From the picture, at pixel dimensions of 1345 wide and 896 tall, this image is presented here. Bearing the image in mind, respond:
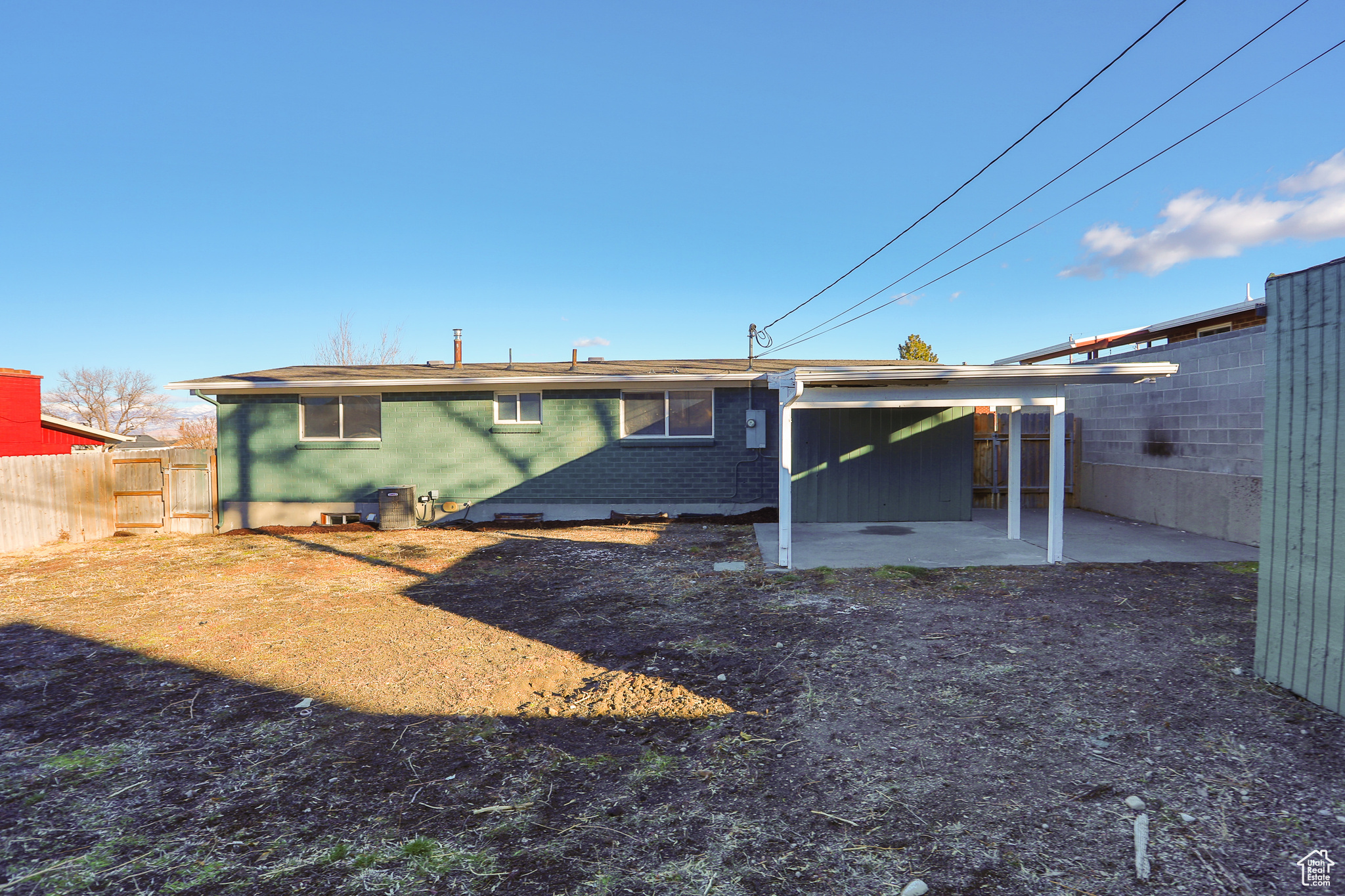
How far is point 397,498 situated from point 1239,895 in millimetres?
12116

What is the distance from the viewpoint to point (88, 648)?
552cm

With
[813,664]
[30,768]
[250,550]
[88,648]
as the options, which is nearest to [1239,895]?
[813,664]

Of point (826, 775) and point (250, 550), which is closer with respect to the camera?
point (826, 775)

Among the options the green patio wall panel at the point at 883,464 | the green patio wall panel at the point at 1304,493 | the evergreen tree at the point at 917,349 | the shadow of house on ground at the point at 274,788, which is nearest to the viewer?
the shadow of house on ground at the point at 274,788

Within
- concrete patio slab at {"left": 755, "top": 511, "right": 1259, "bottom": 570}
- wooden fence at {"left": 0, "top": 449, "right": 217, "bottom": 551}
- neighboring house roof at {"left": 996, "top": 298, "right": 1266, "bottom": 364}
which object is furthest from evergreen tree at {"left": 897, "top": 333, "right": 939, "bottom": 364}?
wooden fence at {"left": 0, "top": 449, "right": 217, "bottom": 551}

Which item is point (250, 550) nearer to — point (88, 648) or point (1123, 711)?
point (88, 648)

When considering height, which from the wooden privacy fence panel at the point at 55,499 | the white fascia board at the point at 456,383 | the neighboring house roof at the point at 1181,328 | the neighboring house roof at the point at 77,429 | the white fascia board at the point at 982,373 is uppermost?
the neighboring house roof at the point at 1181,328

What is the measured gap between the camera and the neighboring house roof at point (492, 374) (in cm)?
1188

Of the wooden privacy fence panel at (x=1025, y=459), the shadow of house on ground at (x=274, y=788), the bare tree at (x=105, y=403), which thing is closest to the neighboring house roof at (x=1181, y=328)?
the wooden privacy fence panel at (x=1025, y=459)

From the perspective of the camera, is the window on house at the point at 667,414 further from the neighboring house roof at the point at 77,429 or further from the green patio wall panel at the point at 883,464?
the neighboring house roof at the point at 77,429

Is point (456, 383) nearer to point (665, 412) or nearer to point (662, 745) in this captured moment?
point (665, 412)

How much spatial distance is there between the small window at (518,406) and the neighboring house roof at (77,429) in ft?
58.6

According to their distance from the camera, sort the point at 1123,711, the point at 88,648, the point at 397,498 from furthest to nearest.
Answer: the point at 397,498 < the point at 88,648 < the point at 1123,711

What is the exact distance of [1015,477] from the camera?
394 inches
